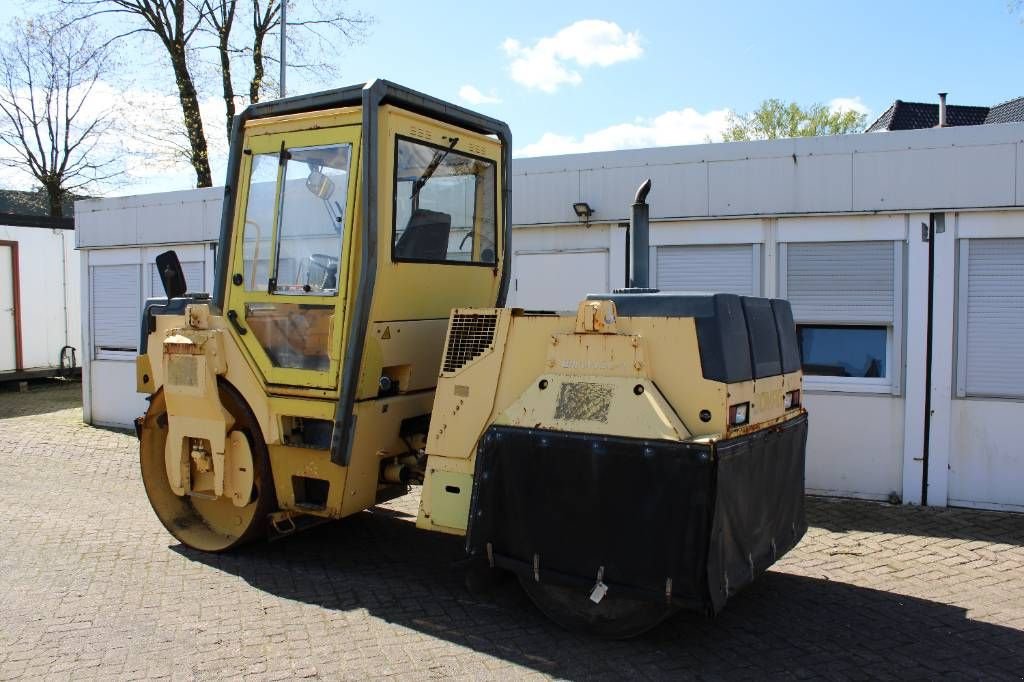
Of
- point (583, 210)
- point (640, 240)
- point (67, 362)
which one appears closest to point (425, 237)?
point (640, 240)

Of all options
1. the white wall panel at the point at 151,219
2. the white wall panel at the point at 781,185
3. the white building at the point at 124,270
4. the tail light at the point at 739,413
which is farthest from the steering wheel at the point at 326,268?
the white building at the point at 124,270

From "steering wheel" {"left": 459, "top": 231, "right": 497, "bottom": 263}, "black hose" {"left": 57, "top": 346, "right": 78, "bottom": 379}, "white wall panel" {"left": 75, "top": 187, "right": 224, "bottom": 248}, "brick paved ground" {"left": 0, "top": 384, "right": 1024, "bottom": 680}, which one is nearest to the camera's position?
"brick paved ground" {"left": 0, "top": 384, "right": 1024, "bottom": 680}

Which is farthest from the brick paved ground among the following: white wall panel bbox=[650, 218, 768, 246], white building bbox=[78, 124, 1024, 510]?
white wall panel bbox=[650, 218, 768, 246]

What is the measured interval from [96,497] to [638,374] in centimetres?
580

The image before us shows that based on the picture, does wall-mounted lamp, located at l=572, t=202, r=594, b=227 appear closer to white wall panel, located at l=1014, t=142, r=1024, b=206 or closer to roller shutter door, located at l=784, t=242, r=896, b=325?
roller shutter door, located at l=784, t=242, r=896, b=325

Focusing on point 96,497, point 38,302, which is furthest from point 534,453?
point 38,302

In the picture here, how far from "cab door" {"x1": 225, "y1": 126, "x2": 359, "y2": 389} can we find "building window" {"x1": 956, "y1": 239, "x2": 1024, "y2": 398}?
528 centimetres

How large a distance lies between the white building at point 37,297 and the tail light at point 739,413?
1570 cm

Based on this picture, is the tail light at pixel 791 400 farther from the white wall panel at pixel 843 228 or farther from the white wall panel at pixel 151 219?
the white wall panel at pixel 151 219

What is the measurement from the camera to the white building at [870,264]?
23.6 feet

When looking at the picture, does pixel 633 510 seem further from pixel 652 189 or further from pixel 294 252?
pixel 652 189

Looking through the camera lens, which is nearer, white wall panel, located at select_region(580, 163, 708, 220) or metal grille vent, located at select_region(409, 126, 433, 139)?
metal grille vent, located at select_region(409, 126, 433, 139)

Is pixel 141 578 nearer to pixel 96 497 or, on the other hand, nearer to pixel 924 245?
pixel 96 497

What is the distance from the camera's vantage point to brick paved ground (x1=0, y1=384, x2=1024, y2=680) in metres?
4.12
